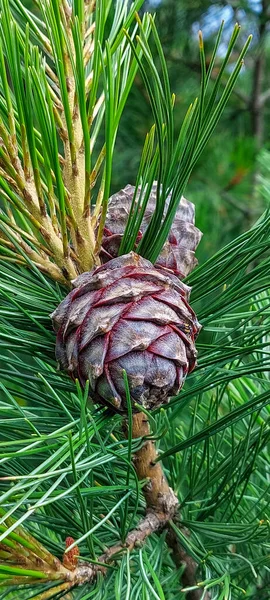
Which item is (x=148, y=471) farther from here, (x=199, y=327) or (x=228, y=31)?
(x=228, y=31)

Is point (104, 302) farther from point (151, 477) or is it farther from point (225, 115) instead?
point (225, 115)

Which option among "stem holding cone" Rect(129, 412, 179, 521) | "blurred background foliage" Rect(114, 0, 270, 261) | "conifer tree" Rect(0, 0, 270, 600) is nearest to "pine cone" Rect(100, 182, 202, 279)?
"conifer tree" Rect(0, 0, 270, 600)

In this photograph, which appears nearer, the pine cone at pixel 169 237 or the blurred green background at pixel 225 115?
the pine cone at pixel 169 237

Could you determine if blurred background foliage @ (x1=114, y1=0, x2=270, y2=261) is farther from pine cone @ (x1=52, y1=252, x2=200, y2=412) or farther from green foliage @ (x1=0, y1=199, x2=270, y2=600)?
pine cone @ (x1=52, y1=252, x2=200, y2=412)

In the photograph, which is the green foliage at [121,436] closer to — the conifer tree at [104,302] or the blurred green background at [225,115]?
the conifer tree at [104,302]

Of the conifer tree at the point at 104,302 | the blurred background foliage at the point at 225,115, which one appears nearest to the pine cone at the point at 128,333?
the conifer tree at the point at 104,302
